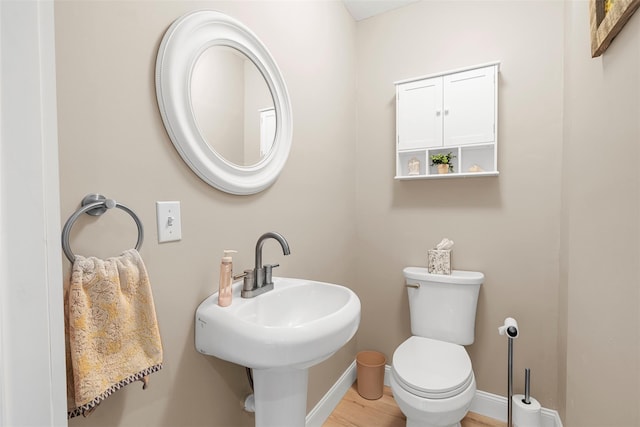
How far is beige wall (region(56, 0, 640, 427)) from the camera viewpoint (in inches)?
29.4

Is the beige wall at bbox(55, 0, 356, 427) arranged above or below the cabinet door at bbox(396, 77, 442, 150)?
below

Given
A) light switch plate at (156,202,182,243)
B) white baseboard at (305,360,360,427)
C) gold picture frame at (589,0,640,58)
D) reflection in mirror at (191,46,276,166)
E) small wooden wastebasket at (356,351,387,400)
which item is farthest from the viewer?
small wooden wastebasket at (356,351,387,400)

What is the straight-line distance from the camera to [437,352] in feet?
4.95

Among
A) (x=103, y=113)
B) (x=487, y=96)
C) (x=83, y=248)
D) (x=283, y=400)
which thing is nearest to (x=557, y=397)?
(x=283, y=400)

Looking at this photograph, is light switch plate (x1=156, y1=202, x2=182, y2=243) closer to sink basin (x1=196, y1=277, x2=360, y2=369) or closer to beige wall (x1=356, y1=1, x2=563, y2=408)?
sink basin (x1=196, y1=277, x2=360, y2=369)

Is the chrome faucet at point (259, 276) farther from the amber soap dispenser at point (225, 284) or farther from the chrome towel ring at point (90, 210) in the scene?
the chrome towel ring at point (90, 210)

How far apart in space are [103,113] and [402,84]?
5.35 ft

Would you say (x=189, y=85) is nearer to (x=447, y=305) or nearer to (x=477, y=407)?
(x=447, y=305)

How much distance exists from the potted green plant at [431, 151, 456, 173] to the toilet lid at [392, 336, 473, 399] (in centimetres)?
98

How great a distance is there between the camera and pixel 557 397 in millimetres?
1599

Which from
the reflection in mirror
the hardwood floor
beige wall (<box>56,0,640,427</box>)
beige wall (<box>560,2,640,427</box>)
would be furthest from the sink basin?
the hardwood floor

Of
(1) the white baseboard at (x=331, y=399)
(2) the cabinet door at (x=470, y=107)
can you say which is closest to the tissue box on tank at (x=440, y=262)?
(2) the cabinet door at (x=470, y=107)

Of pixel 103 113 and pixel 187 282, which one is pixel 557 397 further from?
pixel 103 113

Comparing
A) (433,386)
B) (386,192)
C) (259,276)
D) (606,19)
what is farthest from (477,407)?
(606,19)
